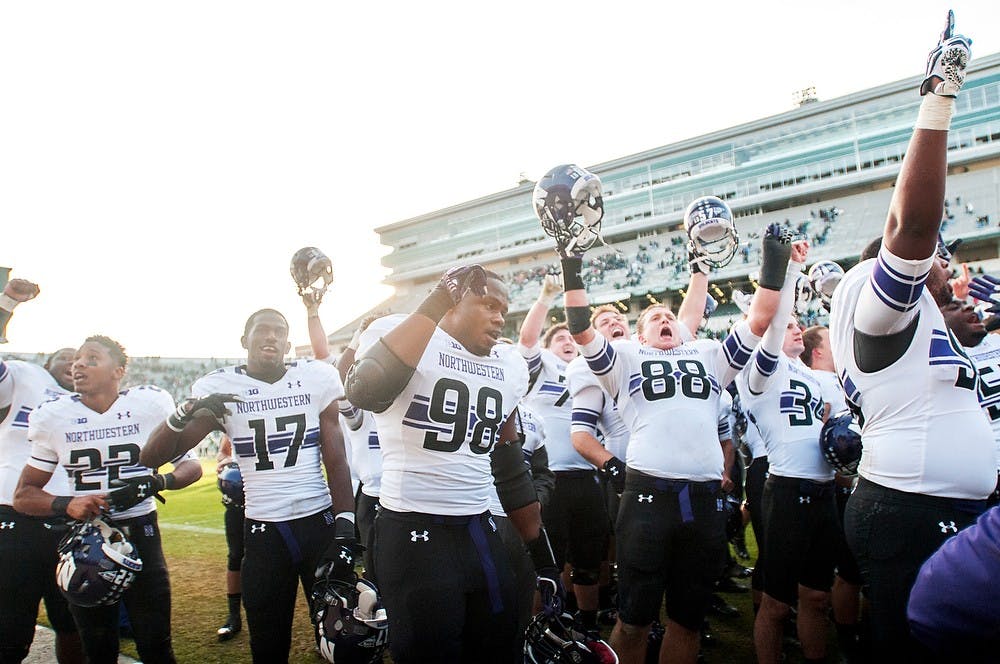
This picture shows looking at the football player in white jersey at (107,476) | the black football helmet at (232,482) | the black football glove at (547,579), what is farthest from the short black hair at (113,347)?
the black football glove at (547,579)

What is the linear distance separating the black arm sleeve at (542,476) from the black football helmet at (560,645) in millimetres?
875

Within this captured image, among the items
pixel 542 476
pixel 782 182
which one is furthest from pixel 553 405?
pixel 782 182

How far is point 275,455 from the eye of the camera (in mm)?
3682

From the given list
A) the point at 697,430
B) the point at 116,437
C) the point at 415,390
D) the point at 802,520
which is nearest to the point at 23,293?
the point at 116,437

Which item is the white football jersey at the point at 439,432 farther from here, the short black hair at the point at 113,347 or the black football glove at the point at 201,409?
the short black hair at the point at 113,347

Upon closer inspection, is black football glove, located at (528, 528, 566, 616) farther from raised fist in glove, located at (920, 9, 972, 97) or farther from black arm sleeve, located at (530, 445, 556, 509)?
raised fist in glove, located at (920, 9, 972, 97)

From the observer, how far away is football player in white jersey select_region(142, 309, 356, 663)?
3.42 m

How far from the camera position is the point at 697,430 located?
383cm

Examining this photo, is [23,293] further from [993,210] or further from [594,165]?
[594,165]

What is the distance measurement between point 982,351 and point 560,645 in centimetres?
275

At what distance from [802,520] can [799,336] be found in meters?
1.57

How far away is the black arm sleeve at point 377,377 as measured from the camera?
2.53m

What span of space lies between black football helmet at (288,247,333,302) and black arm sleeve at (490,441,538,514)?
82.7 inches

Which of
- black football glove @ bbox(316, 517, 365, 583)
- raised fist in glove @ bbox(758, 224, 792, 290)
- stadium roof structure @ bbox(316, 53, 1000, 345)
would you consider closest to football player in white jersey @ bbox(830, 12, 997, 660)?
raised fist in glove @ bbox(758, 224, 792, 290)
